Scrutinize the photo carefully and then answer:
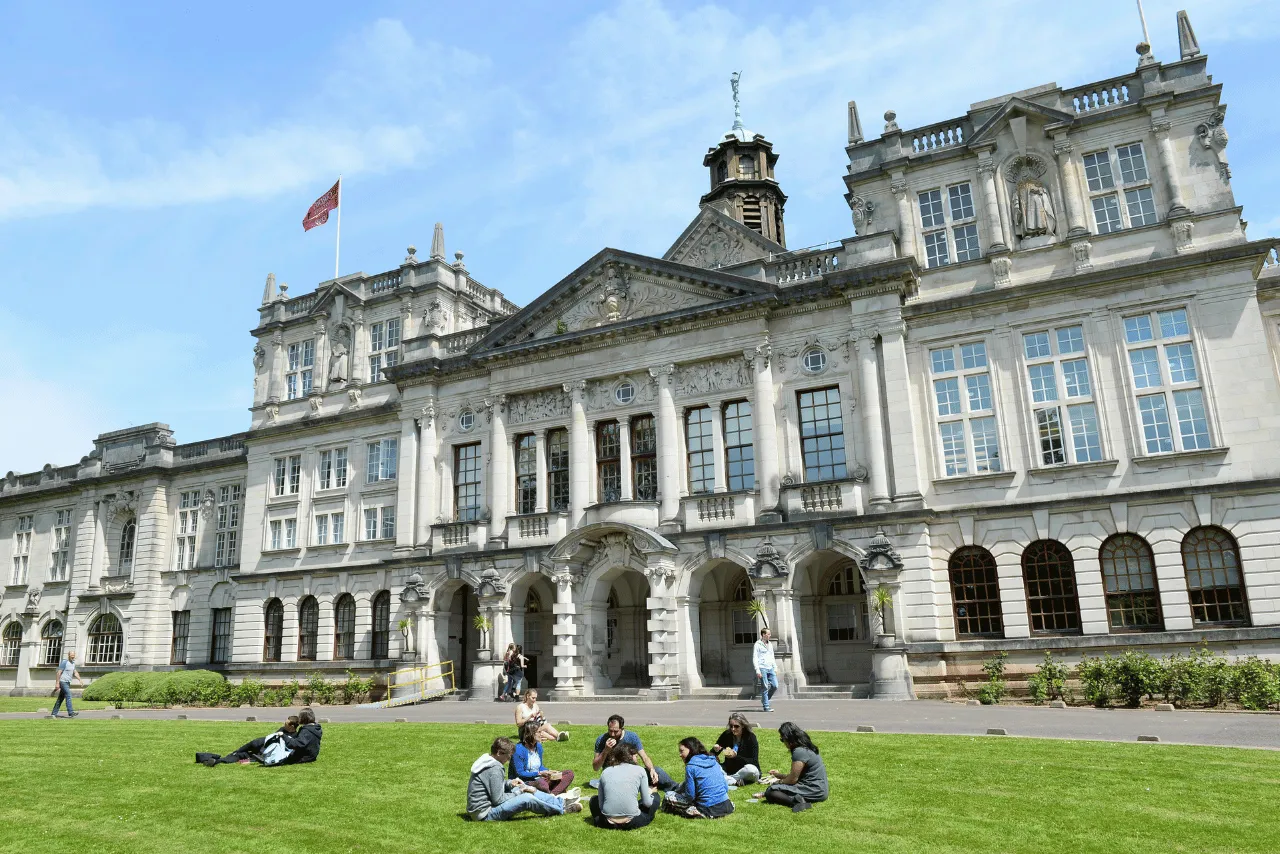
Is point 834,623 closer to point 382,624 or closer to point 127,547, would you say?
point 382,624

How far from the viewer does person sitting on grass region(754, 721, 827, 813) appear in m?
11.9

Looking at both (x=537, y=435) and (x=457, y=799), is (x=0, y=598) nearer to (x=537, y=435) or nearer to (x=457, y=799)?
(x=537, y=435)

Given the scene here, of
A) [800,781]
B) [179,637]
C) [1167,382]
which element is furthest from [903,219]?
[179,637]

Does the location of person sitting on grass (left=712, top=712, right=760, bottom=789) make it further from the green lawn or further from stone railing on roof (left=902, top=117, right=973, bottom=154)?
stone railing on roof (left=902, top=117, right=973, bottom=154)

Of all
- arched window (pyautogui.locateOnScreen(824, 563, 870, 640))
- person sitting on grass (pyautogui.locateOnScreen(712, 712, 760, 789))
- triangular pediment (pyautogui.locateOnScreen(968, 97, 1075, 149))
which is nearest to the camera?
person sitting on grass (pyautogui.locateOnScreen(712, 712, 760, 789))

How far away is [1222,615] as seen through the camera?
87.6 ft

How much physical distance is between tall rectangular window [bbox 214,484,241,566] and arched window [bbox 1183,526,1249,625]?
139ft

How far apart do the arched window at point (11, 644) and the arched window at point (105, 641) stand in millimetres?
8049

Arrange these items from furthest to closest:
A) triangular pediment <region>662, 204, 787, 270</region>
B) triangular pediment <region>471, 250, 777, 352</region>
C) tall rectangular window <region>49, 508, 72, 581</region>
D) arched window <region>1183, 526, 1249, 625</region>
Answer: tall rectangular window <region>49, 508, 72, 581</region> < triangular pediment <region>662, 204, 787, 270</region> < triangular pediment <region>471, 250, 777, 352</region> < arched window <region>1183, 526, 1249, 625</region>

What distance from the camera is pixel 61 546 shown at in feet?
183

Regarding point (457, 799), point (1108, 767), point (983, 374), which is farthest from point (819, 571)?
point (457, 799)

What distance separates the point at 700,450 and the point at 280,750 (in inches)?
822

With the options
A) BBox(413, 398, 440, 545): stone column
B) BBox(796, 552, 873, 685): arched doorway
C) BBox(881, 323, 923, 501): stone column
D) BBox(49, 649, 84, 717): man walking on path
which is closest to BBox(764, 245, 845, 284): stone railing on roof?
BBox(881, 323, 923, 501): stone column

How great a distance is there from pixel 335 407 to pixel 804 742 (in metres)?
37.0
